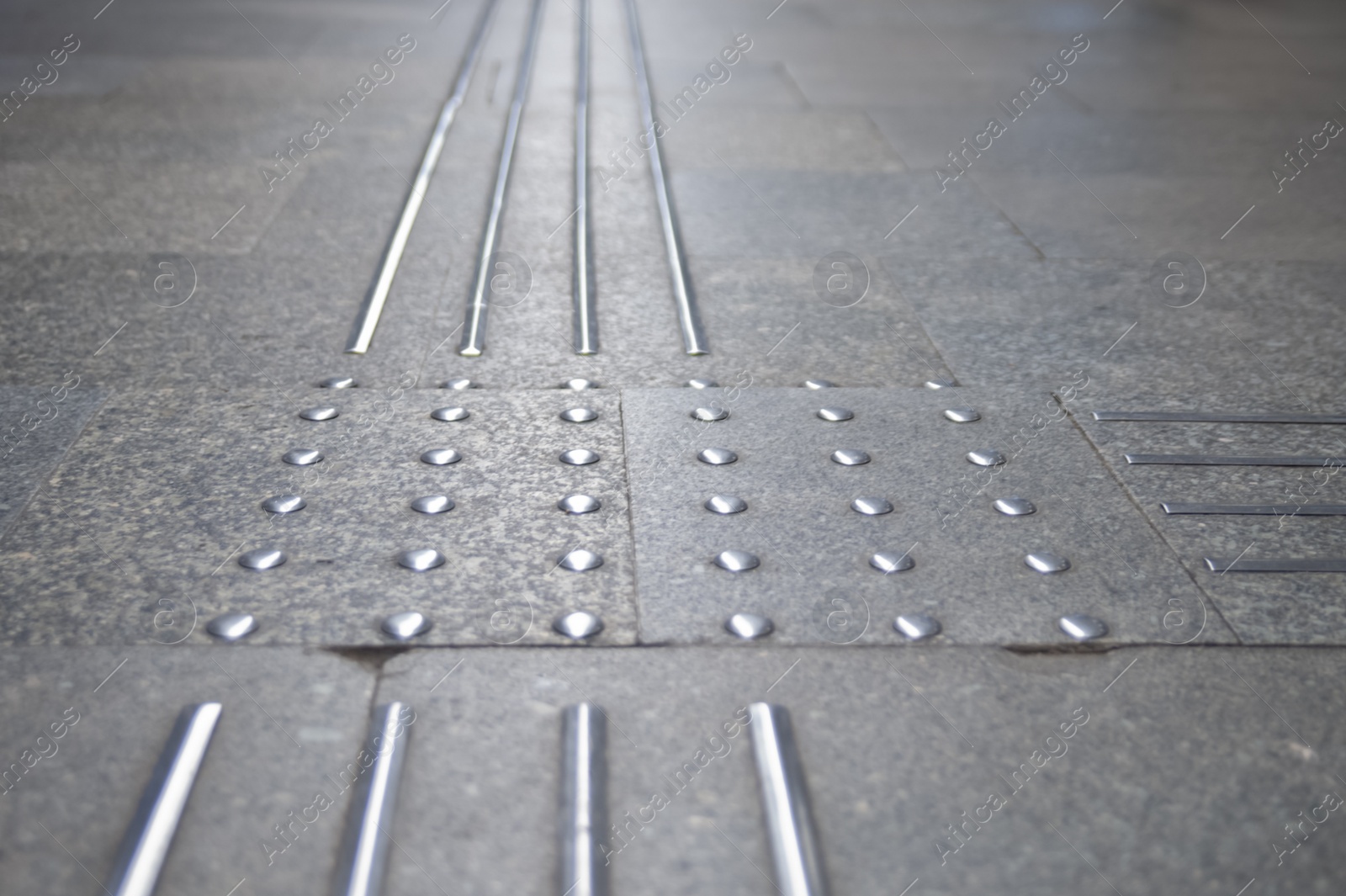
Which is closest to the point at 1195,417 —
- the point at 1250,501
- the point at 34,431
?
the point at 1250,501

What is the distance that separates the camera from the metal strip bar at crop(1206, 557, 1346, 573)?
2510 millimetres

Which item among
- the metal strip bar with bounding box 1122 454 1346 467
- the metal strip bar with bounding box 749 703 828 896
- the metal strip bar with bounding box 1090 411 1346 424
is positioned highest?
the metal strip bar with bounding box 1090 411 1346 424

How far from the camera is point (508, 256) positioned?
4.18 meters

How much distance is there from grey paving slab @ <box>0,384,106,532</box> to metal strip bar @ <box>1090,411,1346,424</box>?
2.87 metres

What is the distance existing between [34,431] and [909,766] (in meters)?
2.42

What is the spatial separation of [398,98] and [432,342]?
11.3 ft

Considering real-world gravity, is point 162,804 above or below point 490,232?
below

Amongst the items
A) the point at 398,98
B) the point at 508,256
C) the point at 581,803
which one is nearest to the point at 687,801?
the point at 581,803

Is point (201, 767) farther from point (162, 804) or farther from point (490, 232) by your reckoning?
point (490, 232)

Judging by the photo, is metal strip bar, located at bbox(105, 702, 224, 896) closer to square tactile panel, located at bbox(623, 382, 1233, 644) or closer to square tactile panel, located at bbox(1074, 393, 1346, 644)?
square tactile panel, located at bbox(623, 382, 1233, 644)

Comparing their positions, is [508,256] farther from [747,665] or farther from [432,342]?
[747,665]

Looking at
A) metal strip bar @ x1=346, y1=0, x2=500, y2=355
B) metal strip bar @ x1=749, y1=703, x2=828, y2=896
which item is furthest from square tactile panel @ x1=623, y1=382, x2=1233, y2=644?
metal strip bar @ x1=346, y1=0, x2=500, y2=355

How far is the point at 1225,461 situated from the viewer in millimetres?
2934

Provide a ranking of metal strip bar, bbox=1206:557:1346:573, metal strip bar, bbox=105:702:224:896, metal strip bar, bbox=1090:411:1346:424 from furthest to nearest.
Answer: metal strip bar, bbox=1090:411:1346:424, metal strip bar, bbox=1206:557:1346:573, metal strip bar, bbox=105:702:224:896
